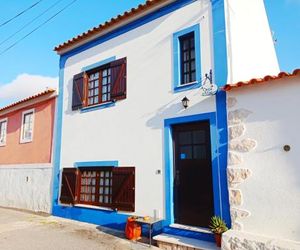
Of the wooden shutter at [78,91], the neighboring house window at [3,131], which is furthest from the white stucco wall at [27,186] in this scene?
the wooden shutter at [78,91]

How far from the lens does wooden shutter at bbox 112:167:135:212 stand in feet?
24.3

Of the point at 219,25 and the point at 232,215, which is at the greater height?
the point at 219,25

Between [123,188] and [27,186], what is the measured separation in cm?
557

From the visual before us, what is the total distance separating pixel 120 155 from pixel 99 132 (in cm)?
124

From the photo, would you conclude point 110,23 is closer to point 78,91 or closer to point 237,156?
point 78,91

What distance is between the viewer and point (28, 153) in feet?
38.2

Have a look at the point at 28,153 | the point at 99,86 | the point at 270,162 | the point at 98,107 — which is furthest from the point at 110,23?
the point at 28,153

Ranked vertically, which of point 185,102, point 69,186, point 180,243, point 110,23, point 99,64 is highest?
point 110,23

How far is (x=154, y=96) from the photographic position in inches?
291

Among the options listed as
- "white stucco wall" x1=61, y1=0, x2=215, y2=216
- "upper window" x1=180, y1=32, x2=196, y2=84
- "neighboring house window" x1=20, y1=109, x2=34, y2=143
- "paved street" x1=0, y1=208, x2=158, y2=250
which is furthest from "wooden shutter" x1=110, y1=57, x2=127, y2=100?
"neighboring house window" x1=20, y1=109, x2=34, y2=143

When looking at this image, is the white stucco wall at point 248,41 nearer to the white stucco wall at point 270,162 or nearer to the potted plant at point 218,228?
the white stucco wall at point 270,162

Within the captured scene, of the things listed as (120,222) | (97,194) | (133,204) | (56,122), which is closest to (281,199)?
(133,204)

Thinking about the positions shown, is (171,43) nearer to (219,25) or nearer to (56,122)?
(219,25)

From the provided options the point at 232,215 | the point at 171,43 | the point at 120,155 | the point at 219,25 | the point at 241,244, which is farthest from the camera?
the point at 120,155
